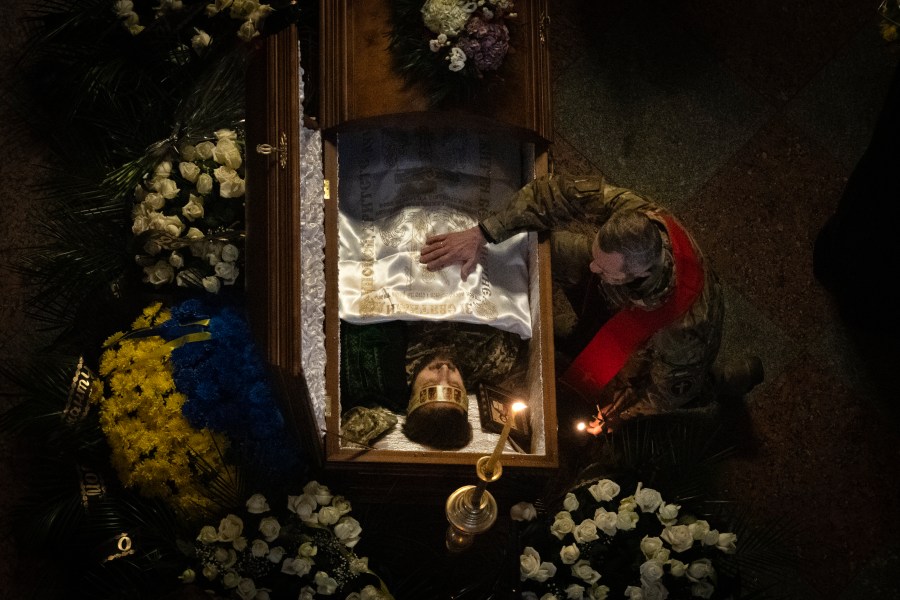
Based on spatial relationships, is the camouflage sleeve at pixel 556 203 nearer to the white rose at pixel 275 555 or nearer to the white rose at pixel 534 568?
the white rose at pixel 534 568

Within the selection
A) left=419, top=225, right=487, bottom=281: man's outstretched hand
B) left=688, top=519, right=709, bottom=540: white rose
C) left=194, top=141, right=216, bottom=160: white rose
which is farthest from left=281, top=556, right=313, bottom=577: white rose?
left=194, top=141, right=216, bottom=160: white rose

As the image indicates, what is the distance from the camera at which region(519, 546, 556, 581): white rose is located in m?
2.67

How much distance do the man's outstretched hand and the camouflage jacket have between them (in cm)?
9

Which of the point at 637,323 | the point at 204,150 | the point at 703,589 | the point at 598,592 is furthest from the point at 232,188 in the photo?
the point at 703,589

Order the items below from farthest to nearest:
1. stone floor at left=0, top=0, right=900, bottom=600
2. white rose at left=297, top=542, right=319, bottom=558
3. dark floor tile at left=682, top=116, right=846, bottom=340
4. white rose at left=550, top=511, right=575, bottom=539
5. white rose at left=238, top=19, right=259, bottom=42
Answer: dark floor tile at left=682, top=116, right=846, bottom=340
stone floor at left=0, top=0, right=900, bottom=600
white rose at left=238, top=19, right=259, bottom=42
white rose at left=550, top=511, right=575, bottom=539
white rose at left=297, top=542, right=319, bottom=558

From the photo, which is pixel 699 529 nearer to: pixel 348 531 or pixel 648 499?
pixel 648 499

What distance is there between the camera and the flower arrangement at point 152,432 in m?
2.71

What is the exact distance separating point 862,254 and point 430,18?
7.04 feet

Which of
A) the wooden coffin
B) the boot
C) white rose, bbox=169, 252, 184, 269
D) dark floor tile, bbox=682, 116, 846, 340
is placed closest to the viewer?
the wooden coffin

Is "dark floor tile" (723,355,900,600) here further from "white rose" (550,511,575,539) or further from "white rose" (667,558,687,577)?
"white rose" (550,511,575,539)

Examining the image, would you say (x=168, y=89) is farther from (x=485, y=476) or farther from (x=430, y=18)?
(x=485, y=476)

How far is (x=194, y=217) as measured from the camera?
9.76 feet

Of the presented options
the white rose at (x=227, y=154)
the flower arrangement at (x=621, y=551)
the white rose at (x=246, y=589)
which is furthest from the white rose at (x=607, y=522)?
the white rose at (x=227, y=154)

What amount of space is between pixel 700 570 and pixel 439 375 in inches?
42.2
